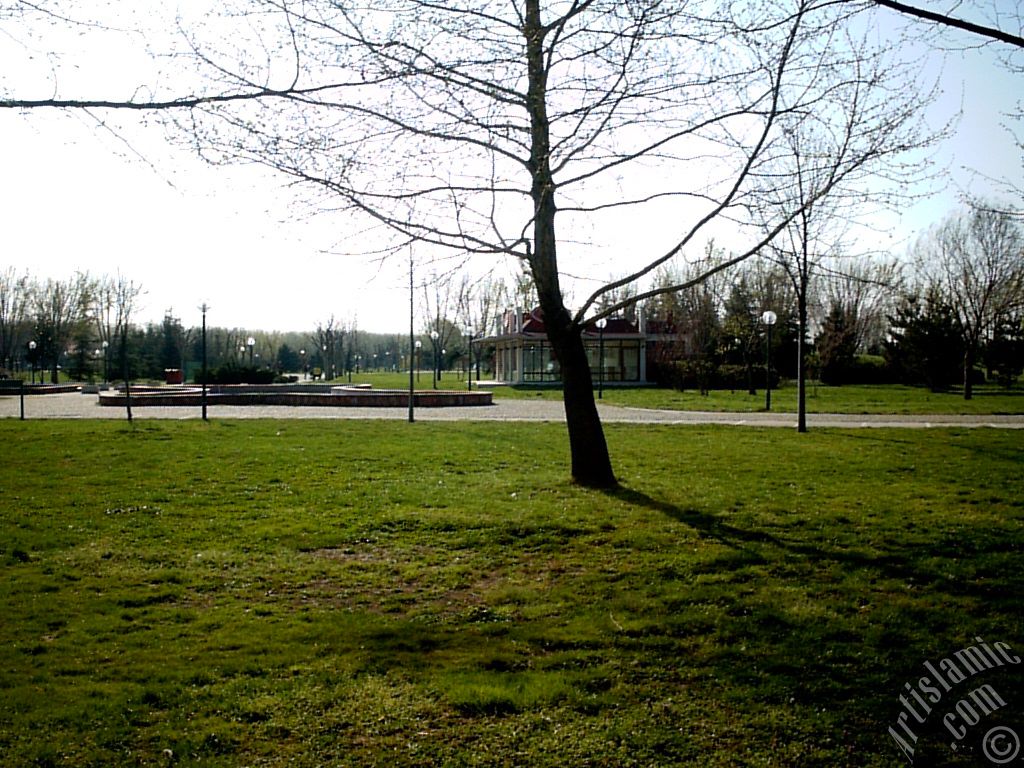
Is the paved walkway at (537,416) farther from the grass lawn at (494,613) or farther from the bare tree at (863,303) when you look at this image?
the bare tree at (863,303)

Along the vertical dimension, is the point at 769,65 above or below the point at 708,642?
above

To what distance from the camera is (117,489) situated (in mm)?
10531

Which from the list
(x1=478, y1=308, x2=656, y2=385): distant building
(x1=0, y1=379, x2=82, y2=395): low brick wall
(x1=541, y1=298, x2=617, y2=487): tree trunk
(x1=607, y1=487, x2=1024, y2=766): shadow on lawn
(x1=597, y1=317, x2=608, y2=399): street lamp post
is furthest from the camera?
(x1=478, y1=308, x2=656, y2=385): distant building

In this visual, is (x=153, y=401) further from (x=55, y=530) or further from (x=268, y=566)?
(x=268, y=566)

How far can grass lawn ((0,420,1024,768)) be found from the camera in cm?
389

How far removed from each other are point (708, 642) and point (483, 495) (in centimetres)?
510

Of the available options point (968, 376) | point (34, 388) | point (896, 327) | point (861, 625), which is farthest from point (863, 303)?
point (861, 625)

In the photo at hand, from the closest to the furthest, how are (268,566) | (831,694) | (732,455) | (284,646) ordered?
(831,694) → (284,646) → (268,566) → (732,455)

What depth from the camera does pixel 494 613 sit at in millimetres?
5836

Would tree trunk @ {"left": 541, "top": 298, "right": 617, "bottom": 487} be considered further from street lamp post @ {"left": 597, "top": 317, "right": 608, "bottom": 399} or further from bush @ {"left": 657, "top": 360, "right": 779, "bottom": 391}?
bush @ {"left": 657, "top": 360, "right": 779, "bottom": 391}

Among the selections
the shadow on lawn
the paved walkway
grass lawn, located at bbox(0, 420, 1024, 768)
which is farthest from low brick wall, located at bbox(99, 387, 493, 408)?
the shadow on lawn

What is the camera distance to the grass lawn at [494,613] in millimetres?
3887

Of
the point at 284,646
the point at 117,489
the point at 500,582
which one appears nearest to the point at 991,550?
the point at 500,582

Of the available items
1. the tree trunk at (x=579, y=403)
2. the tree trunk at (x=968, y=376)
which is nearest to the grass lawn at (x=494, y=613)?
the tree trunk at (x=579, y=403)
